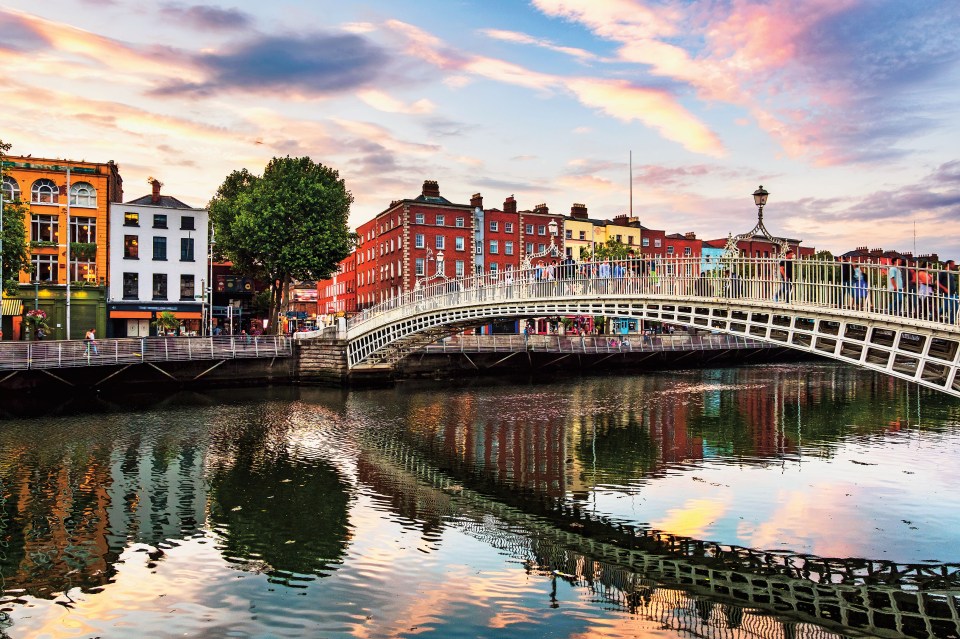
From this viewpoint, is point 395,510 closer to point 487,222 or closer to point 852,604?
point 852,604

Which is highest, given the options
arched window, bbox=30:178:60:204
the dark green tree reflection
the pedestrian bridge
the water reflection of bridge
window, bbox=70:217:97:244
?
arched window, bbox=30:178:60:204

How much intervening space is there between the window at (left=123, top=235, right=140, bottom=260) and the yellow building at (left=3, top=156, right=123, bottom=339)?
1454 mm

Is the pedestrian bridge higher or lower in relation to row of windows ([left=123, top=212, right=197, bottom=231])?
lower

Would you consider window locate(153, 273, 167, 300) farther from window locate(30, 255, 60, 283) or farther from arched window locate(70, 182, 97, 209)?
arched window locate(70, 182, 97, 209)

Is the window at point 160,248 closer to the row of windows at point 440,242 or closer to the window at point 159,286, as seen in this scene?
the window at point 159,286

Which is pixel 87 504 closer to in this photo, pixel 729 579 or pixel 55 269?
pixel 729 579

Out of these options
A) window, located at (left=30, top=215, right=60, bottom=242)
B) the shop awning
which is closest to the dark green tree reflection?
the shop awning

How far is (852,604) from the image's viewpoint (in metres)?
11.6

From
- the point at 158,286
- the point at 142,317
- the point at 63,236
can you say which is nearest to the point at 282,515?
the point at 142,317

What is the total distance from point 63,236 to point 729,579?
52.4 meters

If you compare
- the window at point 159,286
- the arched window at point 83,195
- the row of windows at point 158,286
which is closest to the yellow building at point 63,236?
the arched window at point 83,195

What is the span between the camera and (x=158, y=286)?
178ft

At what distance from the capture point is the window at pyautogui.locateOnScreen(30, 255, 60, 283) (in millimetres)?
49688

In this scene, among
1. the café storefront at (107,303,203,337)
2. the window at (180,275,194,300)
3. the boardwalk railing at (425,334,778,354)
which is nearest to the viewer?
the boardwalk railing at (425,334,778,354)
